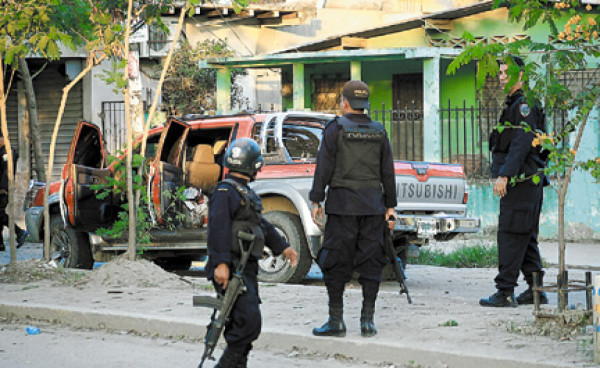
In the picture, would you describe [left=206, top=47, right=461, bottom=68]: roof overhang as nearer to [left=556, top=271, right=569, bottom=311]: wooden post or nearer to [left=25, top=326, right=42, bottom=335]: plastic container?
[left=556, top=271, right=569, bottom=311]: wooden post

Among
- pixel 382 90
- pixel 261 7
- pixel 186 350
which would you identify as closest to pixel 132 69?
pixel 382 90

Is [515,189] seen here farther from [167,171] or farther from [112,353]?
[167,171]

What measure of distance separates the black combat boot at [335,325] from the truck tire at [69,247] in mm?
6078

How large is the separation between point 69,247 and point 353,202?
6373mm

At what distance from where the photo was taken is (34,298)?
9547mm

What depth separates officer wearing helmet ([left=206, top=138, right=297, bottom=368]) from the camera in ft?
18.2

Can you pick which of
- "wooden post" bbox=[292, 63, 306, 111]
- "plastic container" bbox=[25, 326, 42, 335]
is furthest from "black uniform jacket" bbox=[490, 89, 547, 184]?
"wooden post" bbox=[292, 63, 306, 111]

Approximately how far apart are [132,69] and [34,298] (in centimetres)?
994

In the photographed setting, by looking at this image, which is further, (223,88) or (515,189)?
(223,88)

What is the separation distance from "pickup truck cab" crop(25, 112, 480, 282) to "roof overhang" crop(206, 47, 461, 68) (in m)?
8.25

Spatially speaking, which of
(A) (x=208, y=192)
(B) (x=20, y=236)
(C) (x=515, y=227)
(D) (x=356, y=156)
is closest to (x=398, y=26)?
(B) (x=20, y=236)

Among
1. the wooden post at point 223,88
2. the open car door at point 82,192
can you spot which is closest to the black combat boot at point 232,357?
the open car door at point 82,192

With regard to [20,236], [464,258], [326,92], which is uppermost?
[326,92]

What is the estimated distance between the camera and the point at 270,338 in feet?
24.0
